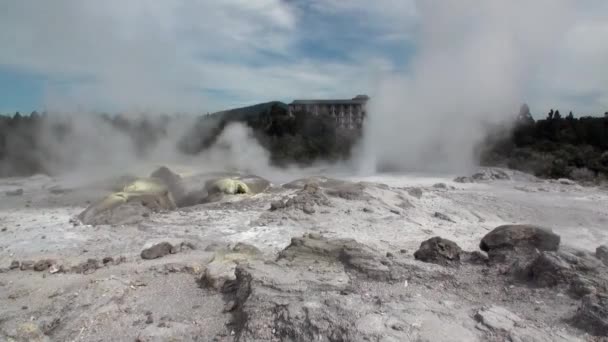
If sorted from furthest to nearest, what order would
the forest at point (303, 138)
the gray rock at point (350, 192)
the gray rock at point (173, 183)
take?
the forest at point (303, 138) → the gray rock at point (173, 183) → the gray rock at point (350, 192)

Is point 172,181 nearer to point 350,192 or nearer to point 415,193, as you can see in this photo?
point 350,192

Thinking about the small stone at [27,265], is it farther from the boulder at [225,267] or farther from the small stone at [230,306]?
the small stone at [230,306]

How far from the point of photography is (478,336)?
2.97 meters

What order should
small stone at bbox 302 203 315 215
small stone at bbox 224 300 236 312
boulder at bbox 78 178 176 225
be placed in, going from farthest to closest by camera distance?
small stone at bbox 302 203 315 215
boulder at bbox 78 178 176 225
small stone at bbox 224 300 236 312

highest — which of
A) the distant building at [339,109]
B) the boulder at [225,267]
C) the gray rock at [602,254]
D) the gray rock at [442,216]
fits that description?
the distant building at [339,109]

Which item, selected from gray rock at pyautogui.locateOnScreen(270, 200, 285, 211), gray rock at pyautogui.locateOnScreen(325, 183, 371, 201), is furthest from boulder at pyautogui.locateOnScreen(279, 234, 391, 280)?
gray rock at pyautogui.locateOnScreen(325, 183, 371, 201)

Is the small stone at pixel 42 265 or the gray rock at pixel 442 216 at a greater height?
the small stone at pixel 42 265

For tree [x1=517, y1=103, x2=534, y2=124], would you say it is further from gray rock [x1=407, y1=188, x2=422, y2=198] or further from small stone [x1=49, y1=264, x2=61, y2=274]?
small stone [x1=49, y1=264, x2=61, y2=274]

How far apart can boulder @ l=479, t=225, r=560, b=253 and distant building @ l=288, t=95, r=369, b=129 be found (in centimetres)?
1755

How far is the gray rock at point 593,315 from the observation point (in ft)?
9.95

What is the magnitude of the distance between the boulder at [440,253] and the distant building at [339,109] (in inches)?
698

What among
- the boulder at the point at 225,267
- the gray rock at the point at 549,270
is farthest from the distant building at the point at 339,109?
the gray rock at the point at 549,270

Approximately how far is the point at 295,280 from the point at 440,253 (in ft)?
5.51

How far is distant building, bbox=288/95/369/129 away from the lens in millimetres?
23391
